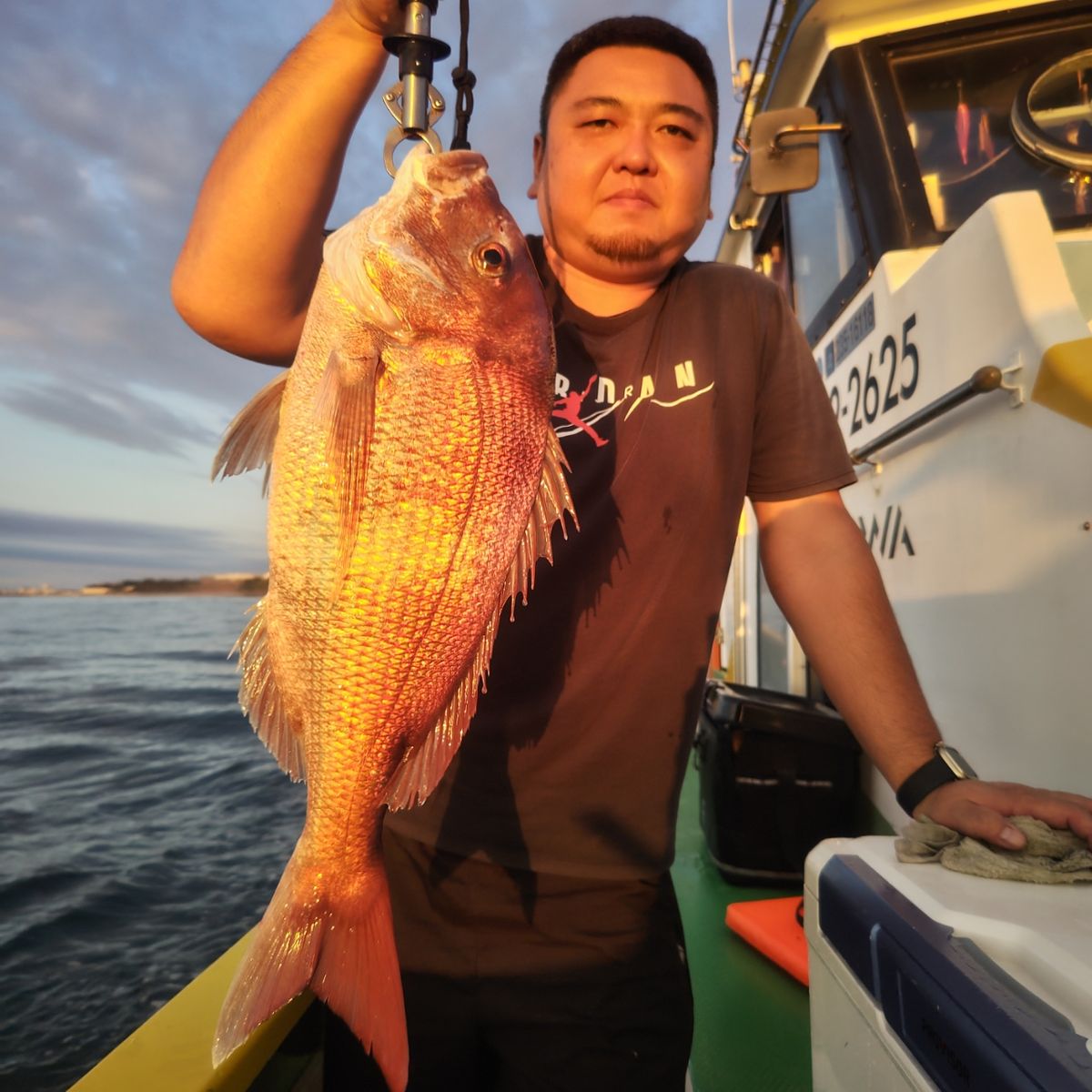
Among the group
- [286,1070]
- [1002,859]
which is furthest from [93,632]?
[1002,859]

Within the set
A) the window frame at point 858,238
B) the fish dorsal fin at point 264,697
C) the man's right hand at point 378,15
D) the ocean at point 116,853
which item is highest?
the window frame at point 858,238

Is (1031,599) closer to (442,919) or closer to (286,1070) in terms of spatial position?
(442,919)

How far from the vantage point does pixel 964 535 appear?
2.41 meters

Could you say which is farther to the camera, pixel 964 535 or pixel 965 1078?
pixel 964 535

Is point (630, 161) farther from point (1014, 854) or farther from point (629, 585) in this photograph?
point (1014, 854)

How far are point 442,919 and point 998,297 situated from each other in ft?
7.66

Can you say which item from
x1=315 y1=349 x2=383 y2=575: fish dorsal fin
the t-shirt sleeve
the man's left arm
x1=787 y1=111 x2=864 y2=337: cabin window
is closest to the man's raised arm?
x1=315 y1=349 x2=383 y2=575: fish dorsal fin

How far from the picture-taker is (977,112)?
3.47 metres

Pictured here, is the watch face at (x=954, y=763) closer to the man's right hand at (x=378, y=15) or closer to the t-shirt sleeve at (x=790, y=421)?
the t-shirt sleeve at (x=790, y=421)

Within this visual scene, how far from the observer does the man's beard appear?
1680mm

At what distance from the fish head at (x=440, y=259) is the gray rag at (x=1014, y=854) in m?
1.14

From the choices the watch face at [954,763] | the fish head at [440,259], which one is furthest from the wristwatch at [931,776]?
the fish head at [440,259]

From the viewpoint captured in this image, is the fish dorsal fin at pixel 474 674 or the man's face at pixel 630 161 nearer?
the fish dorsal fin at pixel 474 674

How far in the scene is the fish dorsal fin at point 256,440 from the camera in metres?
1.40
